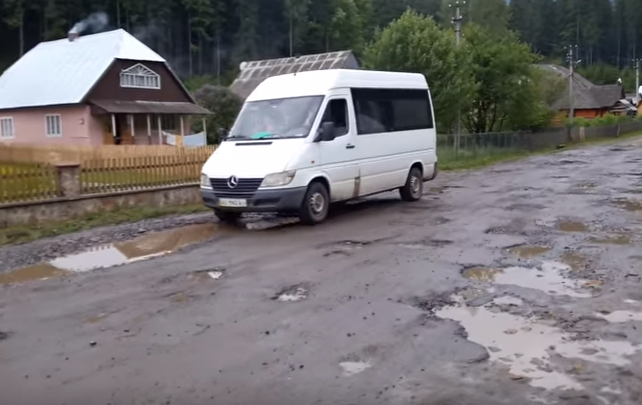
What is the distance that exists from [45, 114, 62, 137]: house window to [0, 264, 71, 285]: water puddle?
103ft

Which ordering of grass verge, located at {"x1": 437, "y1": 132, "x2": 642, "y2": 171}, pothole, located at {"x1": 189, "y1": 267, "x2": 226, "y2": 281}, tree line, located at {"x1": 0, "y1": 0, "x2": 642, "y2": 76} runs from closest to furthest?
pothole, located at {"x1": 189, "y1": 267, "x2": 226, "y2": 281}, grass verge, located at {"x1": 437, "y1": 132, "x2": 642, "y2": 171}, tree line, located at {"x1": 0, "y1": 0, "x2": 642, "y2": 76}

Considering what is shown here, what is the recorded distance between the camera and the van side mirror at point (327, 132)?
12.4 m

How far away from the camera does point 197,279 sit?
8.39 m

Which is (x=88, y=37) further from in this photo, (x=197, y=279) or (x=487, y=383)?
(x=487, y=383)

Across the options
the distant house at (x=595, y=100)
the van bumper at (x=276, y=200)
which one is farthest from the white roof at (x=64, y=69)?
the distant house at (x=595, y=100)

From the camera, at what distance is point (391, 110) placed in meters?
14.7

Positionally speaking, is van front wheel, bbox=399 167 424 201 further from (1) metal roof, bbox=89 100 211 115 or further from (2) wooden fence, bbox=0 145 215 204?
(1) metal roof, bbox=89 100 211 115

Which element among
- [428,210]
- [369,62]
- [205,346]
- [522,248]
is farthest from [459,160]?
[205,346]

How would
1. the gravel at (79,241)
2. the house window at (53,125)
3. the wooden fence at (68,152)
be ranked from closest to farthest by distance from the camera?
the gravel at (79,241) → the wooden fence at (68,152) → the house window at (53,125)

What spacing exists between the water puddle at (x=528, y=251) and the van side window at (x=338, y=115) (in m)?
4.30

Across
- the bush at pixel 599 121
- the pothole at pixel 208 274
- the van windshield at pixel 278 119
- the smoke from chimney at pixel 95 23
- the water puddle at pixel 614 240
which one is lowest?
the water puddle at pixel 614 240

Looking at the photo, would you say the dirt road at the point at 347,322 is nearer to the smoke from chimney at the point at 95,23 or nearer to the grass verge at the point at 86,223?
the grass verge at the point at 86,223

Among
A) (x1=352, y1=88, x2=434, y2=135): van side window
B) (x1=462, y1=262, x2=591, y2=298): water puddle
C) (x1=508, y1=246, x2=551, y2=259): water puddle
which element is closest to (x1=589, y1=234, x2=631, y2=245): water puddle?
(x1=508, y1=246, x2=551, y2=259): water puddle

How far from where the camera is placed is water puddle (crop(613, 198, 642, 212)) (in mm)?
13758
